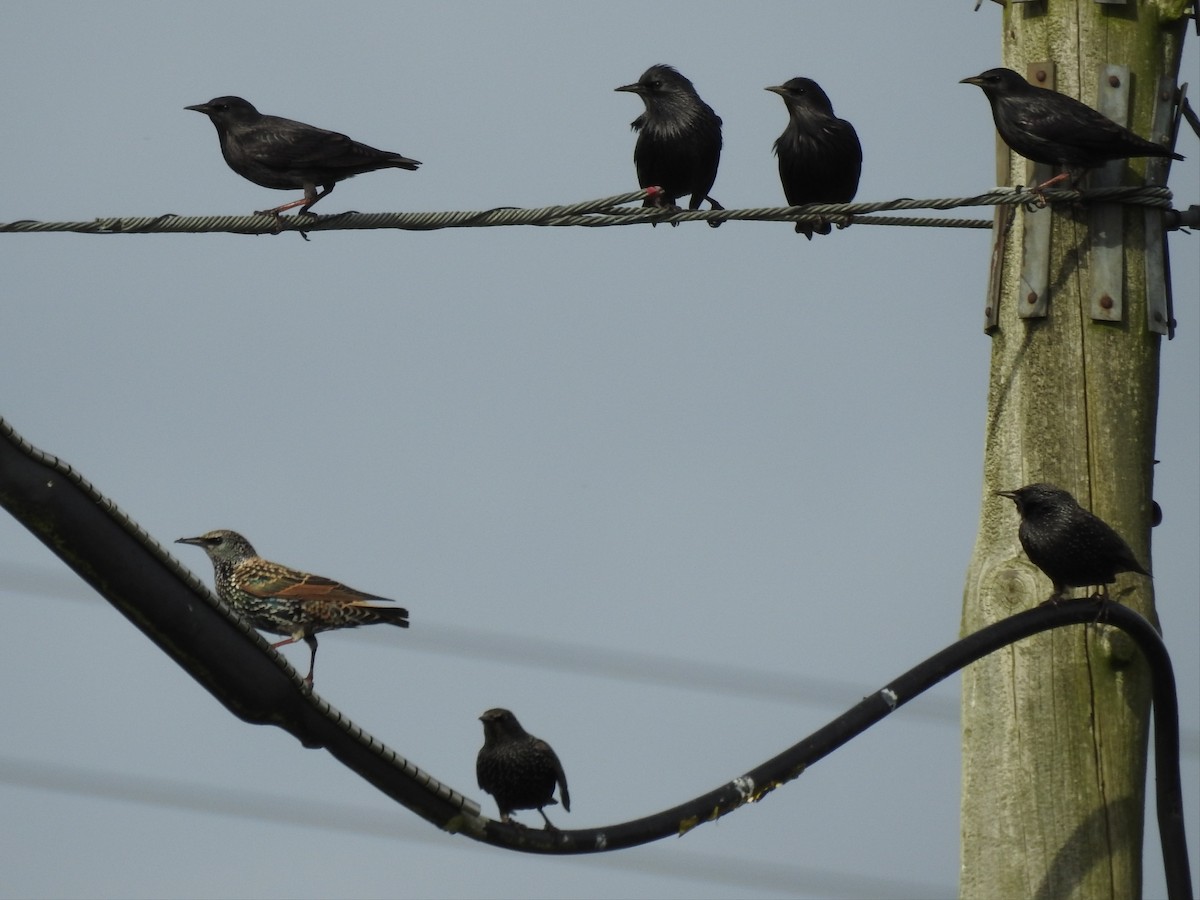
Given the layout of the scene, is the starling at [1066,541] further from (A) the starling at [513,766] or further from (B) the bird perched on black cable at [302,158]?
(B) the bird perched on black cable at [302,158]

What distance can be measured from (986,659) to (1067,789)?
445 millimetres

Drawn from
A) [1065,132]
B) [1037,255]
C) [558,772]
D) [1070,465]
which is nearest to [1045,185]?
[1065,132]

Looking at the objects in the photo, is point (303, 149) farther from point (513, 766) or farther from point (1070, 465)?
point (1070, 465)

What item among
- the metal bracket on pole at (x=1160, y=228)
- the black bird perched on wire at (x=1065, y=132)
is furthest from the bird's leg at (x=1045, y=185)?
the metal bracket on pole at (x=1160, y=228)

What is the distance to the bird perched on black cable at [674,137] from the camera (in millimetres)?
9727

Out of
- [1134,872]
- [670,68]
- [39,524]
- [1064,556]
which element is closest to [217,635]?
[39,524]

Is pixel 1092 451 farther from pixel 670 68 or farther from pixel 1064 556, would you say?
pixel 670 68

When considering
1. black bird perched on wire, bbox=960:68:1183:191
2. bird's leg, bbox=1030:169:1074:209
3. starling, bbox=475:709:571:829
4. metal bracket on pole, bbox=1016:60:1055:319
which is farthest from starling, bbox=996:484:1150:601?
starling, bbox=475:709:571:829

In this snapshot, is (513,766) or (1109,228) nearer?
(1109,228)

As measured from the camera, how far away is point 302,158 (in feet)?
31.4

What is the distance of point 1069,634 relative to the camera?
604 centimetres

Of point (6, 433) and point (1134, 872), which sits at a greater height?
point (6, 433)

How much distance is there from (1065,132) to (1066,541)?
1459mm

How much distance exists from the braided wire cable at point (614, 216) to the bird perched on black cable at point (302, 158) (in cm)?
249
